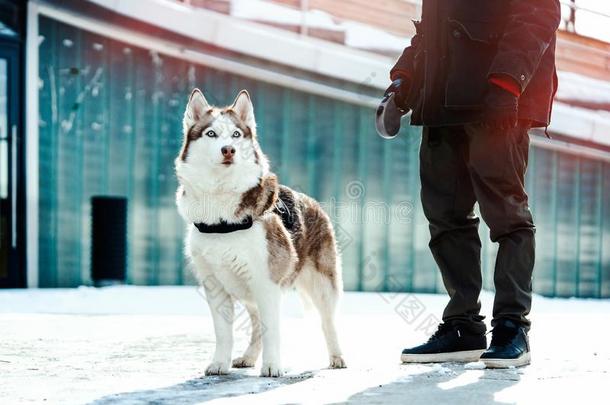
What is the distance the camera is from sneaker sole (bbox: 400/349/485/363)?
338 cm

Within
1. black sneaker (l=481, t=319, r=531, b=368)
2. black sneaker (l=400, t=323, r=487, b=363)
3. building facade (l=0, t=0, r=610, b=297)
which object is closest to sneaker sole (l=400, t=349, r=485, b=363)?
black sneaker (l=400, t=323, r=487, b=363)

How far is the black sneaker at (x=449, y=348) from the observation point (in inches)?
133

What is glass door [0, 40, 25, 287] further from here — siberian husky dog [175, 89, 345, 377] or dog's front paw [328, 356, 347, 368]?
dog's front paw [328, 356, 347, 368]

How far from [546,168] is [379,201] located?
1.73 meters

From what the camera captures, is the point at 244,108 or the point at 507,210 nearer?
the point at 507,210

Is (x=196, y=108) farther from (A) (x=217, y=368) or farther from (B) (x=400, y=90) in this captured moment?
(A) (x=217, y=368)

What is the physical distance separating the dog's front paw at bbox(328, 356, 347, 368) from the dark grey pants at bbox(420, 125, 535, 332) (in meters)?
0.48

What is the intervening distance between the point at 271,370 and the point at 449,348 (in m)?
0.78

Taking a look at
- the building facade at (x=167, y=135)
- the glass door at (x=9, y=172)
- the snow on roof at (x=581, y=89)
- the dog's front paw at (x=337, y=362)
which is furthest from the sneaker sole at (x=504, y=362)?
the snow on roof at (x=581, y=89)

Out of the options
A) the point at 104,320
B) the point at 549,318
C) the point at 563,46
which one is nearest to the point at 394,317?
the point at 549,318

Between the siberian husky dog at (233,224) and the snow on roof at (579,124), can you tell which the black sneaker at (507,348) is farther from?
the snow on roof at (579,124)

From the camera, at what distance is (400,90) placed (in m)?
3.58

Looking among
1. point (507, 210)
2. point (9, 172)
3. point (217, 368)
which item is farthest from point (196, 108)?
point (9, 172)

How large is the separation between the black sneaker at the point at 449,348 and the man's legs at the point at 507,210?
0.24 metres
